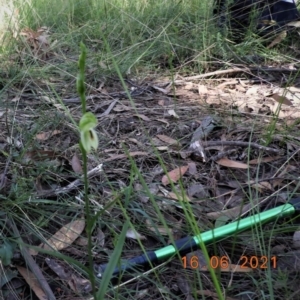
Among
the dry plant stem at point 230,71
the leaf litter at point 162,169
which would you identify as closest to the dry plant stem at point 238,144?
the leaf litter at point 162,169

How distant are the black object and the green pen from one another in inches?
56.6

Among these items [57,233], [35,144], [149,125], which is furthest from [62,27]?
[57,233]

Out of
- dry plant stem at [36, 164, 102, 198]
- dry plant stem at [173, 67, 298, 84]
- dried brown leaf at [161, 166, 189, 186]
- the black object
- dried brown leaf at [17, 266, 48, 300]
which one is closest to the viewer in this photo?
dried brown leaf at [17, 266, 48, 300]

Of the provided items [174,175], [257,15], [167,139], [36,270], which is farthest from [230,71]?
[36,270]

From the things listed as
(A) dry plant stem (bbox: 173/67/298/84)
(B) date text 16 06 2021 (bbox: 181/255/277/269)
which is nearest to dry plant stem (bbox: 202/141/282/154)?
(B) date text 16 06 2021 (bbox: 181/255/277/269)

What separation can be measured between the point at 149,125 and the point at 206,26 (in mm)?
858

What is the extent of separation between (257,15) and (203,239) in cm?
163

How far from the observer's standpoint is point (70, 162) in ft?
4.31

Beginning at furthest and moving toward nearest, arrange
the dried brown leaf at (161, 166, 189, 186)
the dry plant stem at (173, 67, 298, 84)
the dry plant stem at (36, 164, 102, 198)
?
the dry plant stem at (173, 67, 298, 84) < the dried brown leaf at (161, 166, 189, 186) < the dry plant stem at (36, 164, 102, 198)

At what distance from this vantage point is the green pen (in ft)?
3.07

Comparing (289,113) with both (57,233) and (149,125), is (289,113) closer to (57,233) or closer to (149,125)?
(149,125)

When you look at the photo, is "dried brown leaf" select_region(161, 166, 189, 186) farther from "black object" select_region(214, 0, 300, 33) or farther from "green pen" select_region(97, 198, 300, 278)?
"black object" select_region(214, 0, 300, 33)

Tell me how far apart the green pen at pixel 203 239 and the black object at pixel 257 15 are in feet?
4.72

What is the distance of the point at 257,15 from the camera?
2.30 m
